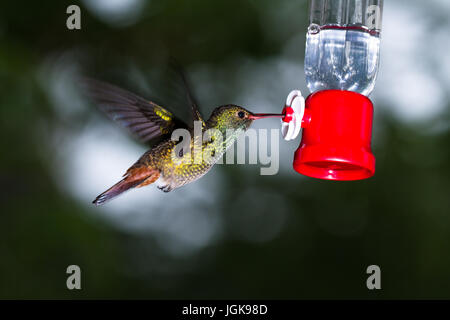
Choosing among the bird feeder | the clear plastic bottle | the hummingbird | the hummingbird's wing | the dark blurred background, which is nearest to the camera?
the hummingbird's wing

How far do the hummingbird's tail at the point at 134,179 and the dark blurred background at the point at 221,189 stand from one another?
1.99 metres

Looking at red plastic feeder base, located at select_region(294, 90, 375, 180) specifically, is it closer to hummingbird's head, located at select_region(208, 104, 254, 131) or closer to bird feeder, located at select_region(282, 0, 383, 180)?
bird feeder, located at select_region(282, 0, 383, 180)

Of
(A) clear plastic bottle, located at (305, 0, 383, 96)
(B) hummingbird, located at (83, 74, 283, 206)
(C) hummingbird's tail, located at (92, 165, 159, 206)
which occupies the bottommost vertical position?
(C) hummingbird's tail, located at (92, 165, 159, 206)

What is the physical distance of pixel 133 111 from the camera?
3240 mm

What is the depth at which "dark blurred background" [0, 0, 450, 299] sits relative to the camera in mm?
5594

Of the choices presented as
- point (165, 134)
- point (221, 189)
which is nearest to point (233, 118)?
point (165, 134)

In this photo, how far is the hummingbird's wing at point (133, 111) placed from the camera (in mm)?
2997

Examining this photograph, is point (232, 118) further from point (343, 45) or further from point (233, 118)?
point (343, 45)

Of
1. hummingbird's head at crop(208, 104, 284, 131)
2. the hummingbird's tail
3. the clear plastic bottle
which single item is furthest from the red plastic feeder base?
the clear plastic bottle

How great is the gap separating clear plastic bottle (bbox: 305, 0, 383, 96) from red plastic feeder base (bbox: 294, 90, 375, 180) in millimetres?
849

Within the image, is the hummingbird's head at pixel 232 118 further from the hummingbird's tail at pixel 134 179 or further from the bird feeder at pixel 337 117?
the hummingbird's tail at pixel 134 179

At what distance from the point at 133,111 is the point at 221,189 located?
327 cm
